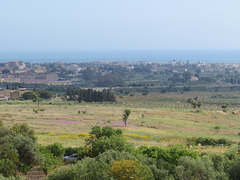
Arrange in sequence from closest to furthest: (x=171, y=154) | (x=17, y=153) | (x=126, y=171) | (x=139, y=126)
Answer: (x=126, y=171)
(x=17, y=153)
(x=171, y=154)
(x=139, y=126)

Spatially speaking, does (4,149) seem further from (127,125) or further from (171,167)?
(127,125)

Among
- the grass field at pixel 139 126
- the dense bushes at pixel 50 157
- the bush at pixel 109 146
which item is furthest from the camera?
the grass field at pixel 139 126

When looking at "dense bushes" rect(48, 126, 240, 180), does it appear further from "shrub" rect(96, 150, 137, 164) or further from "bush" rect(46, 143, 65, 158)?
"bush" rect(46, 143, 65, 158)

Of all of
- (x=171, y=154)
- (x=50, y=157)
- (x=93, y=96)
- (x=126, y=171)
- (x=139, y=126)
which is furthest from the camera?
(x=93, y=96)

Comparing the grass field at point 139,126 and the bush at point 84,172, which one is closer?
the bush at point 84,172

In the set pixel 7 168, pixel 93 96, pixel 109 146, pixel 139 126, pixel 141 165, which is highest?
pixel 141 165

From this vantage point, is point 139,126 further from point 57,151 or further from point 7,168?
point 7,168

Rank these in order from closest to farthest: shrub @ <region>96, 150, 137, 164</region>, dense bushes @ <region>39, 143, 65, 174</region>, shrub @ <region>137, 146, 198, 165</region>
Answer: shrub @ <region>96, 150, 137, 164</region>, dense bushes @ <region>39, 143, 65, 174</region>, shrub @ <region>137, 146, 198, 165</region>

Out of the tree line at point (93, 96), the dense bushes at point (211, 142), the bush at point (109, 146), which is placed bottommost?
the tree line at point (93, 96)

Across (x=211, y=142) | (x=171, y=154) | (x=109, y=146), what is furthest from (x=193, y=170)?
(x=211, y=142)

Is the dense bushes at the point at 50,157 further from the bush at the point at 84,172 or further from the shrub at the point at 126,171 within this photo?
the shrub at the point at 126,171

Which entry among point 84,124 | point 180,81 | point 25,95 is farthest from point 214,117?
point 180,81

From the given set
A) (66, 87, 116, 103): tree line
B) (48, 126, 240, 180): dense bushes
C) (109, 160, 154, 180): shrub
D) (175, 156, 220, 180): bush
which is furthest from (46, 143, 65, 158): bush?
(66, 87, 116, 103): tree line

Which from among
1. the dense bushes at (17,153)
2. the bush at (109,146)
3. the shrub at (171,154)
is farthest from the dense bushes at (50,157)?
the shrub at (171,154)
